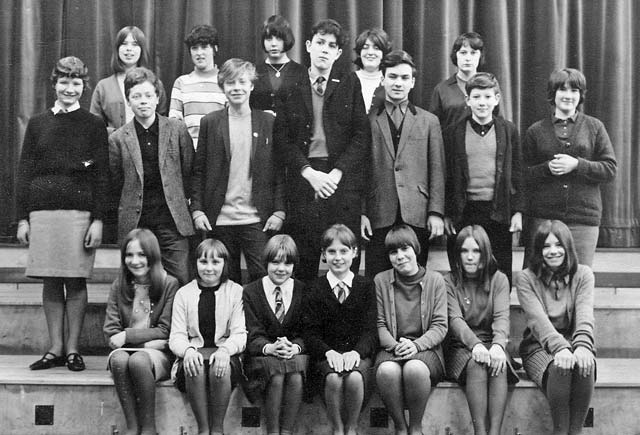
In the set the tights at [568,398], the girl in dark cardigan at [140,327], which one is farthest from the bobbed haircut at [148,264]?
the tights at [568,398]

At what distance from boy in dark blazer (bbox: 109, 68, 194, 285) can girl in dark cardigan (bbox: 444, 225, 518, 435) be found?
128 centimetres

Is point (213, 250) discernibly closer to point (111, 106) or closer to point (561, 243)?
point (111, 106)

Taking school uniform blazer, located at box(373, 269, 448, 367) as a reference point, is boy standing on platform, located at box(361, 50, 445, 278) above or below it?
above

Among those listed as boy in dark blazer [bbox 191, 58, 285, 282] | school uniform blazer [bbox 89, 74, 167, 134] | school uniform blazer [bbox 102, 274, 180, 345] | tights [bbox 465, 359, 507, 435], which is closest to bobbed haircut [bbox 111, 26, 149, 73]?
school uniform blazer [bbox 89, 74, 167, 134]

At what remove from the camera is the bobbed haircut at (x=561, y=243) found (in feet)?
13.2

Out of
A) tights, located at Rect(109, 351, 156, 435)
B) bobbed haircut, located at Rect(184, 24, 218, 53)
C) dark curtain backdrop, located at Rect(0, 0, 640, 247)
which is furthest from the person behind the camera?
dark curtain backdrop, located at Rect(0, 0, 640, 247)

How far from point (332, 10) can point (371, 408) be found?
262 cm

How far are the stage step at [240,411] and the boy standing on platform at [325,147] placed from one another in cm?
85

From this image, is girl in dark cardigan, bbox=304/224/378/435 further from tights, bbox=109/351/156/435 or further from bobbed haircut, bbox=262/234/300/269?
tights, bbox=109/351/156/435

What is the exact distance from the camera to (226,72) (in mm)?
4223

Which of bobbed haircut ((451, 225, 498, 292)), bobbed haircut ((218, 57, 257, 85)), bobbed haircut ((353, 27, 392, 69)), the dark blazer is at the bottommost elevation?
the dark blazer

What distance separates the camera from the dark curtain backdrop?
17.8 feet

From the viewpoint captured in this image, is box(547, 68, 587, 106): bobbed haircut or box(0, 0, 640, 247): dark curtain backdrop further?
box(0, 0, 640, 247): dark curtain backdrop

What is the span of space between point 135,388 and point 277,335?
65 centimetres
